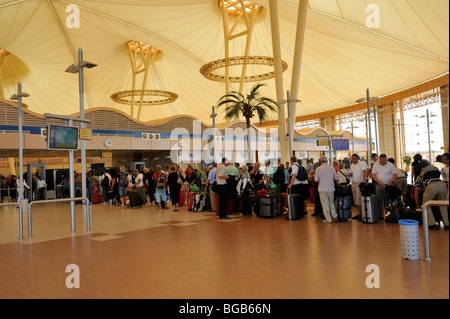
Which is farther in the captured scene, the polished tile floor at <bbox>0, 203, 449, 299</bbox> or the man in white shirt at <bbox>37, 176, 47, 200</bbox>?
the man in white shirt at <bbox>37, 176, 47, 200</bbox>

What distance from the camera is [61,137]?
29.2ft

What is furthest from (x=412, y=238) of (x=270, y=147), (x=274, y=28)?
(x=270, y=147)

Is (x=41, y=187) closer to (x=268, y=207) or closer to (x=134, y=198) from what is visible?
(x=134, y=198)

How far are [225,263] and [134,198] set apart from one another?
10.1m

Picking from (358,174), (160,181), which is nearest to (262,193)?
(358,174)

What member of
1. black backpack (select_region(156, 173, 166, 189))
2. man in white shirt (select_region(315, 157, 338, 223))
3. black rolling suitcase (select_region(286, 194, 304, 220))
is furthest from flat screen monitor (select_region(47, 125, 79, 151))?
man in white shirt (select_region(315, 157, 338, 223))

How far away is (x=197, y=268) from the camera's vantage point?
5.21 meters

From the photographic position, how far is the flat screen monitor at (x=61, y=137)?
8.66 meters

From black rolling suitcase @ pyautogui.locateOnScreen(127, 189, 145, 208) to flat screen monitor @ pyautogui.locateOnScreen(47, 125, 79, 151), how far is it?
5.71 metres

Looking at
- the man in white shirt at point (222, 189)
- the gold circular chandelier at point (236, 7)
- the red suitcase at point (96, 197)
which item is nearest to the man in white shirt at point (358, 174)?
the man in white shirt at point (222, 189)

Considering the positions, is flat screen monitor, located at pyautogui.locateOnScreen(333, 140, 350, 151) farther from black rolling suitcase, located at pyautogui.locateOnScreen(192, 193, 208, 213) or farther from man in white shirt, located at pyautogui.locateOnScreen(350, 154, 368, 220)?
man in white shirt, located at pyautogui.locateOnScreen(350, 154, 368, 220)

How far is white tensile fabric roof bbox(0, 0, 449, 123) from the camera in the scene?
26641 mm

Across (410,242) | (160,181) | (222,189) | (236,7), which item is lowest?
(410,242)

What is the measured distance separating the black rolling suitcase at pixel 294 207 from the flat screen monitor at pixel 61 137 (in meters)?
5.71
